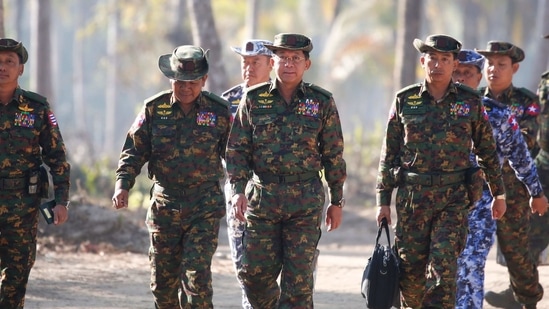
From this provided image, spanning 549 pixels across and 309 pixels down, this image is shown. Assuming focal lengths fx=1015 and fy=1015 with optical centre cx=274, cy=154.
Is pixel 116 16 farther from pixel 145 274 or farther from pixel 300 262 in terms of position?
pixel 300 262

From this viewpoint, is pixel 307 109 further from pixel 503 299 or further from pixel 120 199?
pixel 503 299

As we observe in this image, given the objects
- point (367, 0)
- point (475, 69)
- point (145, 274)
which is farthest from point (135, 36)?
point (475, 69)

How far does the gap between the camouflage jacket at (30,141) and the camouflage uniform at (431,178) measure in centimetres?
233

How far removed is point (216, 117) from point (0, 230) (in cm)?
173

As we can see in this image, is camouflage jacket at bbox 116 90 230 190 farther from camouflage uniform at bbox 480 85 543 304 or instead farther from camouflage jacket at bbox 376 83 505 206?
camouflage uniform at bbox 480 85 543 304

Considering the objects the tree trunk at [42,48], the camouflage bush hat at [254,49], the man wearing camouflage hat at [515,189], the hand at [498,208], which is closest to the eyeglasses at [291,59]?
the camouflage bush hat at [254,49]

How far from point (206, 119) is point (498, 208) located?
89.1 inches

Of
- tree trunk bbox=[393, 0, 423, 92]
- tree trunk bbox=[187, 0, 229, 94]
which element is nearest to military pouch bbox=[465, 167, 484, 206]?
tree trunk bbox=[187, 0, 229, 94]

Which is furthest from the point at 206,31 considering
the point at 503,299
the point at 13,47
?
the point at 13,47

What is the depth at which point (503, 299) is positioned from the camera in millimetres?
9516

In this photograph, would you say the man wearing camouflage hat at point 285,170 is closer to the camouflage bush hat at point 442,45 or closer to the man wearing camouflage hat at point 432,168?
the man wearing camouflage hat at point 432,168

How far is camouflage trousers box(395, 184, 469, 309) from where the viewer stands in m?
7.09

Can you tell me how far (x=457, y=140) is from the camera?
7.25 metres

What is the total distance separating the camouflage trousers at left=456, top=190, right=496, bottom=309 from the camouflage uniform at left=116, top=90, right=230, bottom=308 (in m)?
2.05
